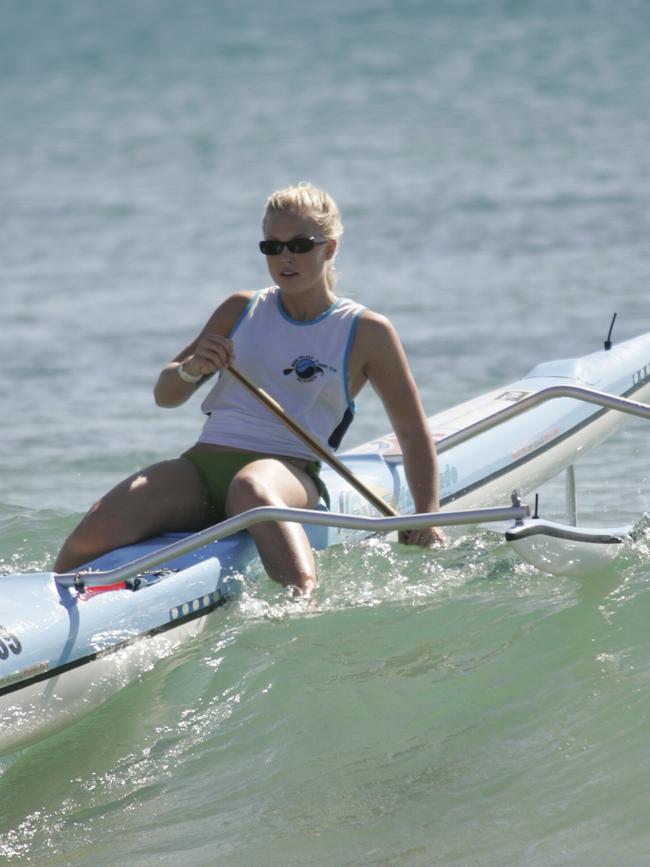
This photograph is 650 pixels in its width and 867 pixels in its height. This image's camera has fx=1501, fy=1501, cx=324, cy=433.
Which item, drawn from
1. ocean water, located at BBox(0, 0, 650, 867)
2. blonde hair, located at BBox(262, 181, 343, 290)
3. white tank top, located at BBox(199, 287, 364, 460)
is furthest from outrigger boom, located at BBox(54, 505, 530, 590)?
blonde hair, located at BBox(262, 181, 343, 290)

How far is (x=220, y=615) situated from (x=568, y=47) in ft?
76.0

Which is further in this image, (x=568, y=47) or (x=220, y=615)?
(x=568, y=47)

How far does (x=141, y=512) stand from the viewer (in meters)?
4.76

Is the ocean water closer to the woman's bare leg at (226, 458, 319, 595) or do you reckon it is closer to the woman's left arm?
the woman's bare leg at (226, 458, 319, 595)

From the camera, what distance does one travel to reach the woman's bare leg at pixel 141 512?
4738 mm

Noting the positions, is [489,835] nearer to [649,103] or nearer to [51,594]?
[51,594]

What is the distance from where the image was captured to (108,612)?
13.9 feet

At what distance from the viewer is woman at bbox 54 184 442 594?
4684mm

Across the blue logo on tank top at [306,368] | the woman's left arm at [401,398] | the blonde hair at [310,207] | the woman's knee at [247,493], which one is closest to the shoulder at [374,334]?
the woman's left arm at [401,398]

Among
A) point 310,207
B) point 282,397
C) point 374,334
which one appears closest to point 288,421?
point 282,397

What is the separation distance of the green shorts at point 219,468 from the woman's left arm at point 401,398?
14.0 inches

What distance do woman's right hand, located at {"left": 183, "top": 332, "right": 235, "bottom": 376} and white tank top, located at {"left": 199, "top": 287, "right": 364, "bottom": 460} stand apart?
267 millimetres

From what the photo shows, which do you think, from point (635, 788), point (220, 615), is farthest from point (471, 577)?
point (635, 788)

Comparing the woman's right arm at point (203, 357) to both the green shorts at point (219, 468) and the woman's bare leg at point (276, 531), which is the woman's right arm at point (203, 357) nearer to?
the green shorts at point (219, 468)
